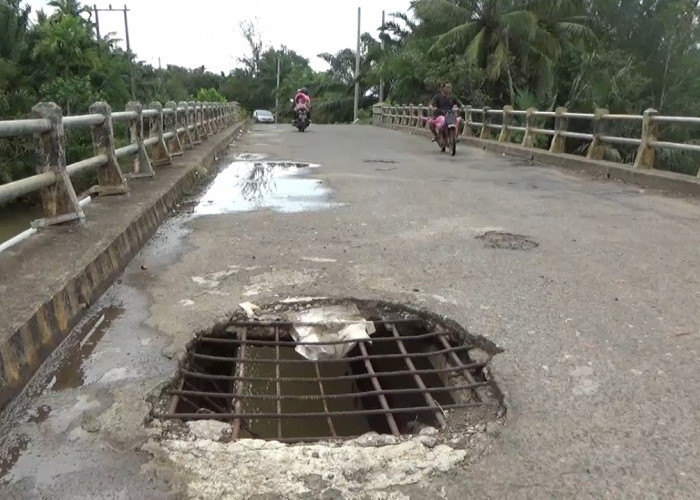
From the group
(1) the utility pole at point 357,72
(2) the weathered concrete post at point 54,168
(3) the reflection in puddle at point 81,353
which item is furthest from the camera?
(1) the utility pole at point 357,72

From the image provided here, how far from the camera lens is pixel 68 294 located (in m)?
3.44

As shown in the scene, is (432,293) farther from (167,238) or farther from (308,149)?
(308,149)

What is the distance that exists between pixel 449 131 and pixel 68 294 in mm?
11253

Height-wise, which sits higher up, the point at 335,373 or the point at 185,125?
the point at 185,125

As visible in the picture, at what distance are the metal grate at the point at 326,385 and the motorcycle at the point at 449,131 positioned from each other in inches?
409

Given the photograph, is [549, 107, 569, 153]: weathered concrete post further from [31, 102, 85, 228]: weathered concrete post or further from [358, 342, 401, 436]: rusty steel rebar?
[358, 342, 401, 436]: rusty steel rebar

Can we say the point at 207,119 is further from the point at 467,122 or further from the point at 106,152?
the point at 106,152

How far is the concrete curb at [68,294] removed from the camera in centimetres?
271

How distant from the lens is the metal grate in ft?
8.83

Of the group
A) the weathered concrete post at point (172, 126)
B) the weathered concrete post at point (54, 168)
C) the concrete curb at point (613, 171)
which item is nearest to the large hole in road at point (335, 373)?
the weathered concrete post at point (54, 168)

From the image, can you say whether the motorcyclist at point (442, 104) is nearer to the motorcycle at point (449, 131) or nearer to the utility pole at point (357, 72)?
the motorcycle at point (449, 131)

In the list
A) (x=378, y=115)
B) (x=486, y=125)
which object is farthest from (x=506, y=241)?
(x=378, y=115)

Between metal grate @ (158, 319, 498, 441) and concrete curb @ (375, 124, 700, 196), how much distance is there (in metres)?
6.15

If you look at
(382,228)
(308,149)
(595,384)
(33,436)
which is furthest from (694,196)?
(308,149)
